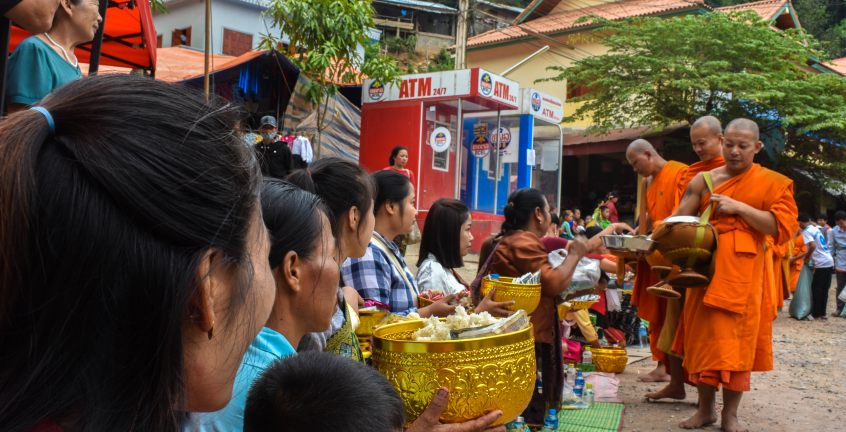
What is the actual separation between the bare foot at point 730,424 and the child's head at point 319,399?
3613mm

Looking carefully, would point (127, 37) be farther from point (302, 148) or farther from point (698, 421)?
point (698, 421)

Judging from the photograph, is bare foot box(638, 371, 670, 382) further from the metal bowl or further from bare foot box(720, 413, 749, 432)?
the metal bowl

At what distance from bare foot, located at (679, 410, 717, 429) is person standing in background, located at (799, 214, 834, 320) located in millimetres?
8080

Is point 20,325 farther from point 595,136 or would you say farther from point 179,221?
point 595,136

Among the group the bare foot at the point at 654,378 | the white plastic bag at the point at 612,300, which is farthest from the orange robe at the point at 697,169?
the white plastic bag at the point at 612,300

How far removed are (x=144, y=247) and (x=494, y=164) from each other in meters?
12.2

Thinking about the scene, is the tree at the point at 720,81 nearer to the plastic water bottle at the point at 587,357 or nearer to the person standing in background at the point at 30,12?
the plastic water bottle at the point at 587,357

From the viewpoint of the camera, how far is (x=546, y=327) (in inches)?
158

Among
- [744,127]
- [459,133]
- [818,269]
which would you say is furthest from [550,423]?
[818,269]

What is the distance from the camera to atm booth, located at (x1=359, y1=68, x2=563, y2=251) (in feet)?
37.7

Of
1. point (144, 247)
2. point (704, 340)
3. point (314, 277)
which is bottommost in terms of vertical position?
point (704, 340)

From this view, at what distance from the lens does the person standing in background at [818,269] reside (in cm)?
1143

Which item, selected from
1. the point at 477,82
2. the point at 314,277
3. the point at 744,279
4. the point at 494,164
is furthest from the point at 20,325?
the point at 494,164

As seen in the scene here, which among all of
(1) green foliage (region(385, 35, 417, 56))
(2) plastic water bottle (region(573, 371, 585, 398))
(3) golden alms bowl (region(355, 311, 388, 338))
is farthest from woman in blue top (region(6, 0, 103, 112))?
(1) green foliage (region(385, 35, 417, 56))
